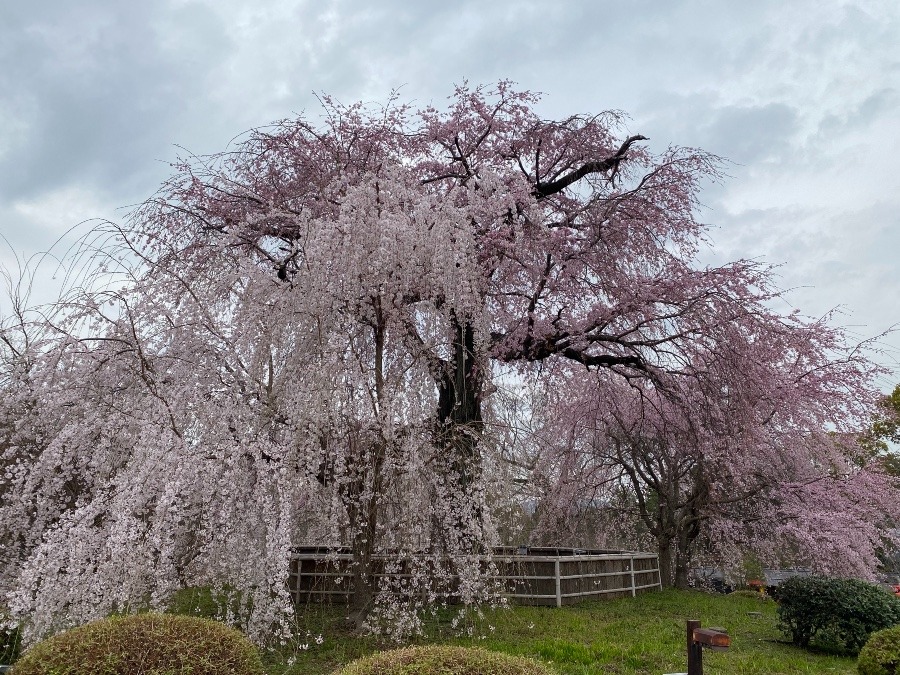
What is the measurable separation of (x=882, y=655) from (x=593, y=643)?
241 cm

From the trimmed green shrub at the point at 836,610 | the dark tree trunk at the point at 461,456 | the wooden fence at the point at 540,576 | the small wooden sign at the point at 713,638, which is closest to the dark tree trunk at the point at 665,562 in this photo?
the wooden fence at the point at 540,576

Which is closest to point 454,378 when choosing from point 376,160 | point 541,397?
point 541,397

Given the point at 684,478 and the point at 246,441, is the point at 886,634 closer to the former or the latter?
the point at 246,441

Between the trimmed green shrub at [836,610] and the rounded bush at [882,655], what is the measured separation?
1603mm

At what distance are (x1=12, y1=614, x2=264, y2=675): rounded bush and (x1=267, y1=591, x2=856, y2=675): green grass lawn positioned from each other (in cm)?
94

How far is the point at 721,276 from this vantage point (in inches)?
338

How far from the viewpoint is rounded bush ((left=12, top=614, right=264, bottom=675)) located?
3.51 metres

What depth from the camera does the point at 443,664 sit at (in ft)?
10.1

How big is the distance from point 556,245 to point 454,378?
2570 mm

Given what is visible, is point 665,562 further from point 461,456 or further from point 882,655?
point 461,456

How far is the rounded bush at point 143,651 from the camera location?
3514 millimetres

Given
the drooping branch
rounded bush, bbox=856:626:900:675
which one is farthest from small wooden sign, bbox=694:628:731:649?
the drooping branch

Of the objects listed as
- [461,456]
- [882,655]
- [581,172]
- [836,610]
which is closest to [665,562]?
[836,610]

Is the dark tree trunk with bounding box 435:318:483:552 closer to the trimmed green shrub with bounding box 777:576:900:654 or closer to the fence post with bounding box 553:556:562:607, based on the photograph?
the fence post with bounding box 553:556:562:607
